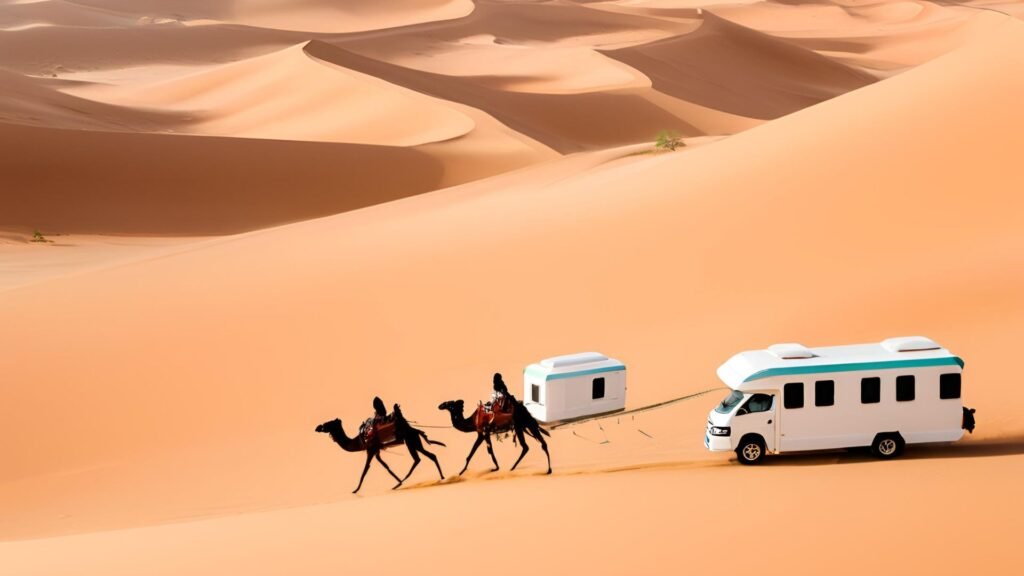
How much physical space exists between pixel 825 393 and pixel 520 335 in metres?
5.50

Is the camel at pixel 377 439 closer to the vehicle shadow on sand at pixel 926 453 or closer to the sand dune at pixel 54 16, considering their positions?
the vehicle shadow on sand at pixel 926 453

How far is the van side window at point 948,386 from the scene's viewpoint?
9.04 m

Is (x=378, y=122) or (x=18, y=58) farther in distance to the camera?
(x=18, y=58)

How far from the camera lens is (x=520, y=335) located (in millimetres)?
14008

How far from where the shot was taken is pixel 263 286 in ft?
54.4

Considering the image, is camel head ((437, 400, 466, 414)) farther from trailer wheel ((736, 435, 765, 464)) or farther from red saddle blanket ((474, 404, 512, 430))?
trailer wheel ((736, 435, 765, 464))

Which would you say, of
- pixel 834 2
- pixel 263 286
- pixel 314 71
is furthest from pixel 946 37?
pixel 263 286

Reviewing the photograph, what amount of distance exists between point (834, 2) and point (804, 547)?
104888 millimetres

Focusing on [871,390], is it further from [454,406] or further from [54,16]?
[54,16]

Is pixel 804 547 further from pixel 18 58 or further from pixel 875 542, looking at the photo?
pixel 18 58

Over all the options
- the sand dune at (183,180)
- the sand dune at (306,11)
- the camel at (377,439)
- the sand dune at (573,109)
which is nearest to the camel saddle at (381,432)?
the camel at (377,439)

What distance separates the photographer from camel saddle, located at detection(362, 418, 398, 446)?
9.62 meters

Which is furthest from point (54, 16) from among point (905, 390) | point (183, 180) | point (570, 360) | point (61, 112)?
point (905, 390)

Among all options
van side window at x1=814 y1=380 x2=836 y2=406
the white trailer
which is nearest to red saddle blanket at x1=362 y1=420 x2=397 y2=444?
the white trailer
